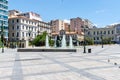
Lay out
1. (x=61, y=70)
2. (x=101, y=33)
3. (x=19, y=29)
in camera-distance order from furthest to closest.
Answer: (x=101, y=33) < (x=19, y=29) < (x=61, y=70)

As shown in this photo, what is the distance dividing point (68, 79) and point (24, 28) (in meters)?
77.2

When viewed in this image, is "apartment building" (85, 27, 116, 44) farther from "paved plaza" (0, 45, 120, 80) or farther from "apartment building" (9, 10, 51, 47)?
"paved plaza" (0, 45, 120, 80)

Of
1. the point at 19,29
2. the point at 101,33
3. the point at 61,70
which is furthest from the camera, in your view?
the point at 101,33

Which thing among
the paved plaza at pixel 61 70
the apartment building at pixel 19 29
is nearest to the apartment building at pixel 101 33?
the apartment building at pixel 19 29

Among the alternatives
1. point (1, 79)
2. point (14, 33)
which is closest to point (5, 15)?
point (14, 33)

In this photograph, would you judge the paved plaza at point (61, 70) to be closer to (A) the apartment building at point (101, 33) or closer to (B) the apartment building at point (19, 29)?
(B) the apartment building at point (19, 29)

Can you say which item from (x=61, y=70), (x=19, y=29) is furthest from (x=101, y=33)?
(x=61, y=70)

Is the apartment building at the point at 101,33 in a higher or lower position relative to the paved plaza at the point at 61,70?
higher

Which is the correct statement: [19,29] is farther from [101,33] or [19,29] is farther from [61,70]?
[61,70]

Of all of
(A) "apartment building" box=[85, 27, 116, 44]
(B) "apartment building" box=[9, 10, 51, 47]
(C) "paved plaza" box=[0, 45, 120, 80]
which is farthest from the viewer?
(A) "apartment building" box=[85, 27, 116, 44]

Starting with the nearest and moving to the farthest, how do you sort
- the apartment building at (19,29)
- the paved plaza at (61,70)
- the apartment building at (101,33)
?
the paved plaza at (61,70) < the apartment building at (19,29) < the apartment building at (101,33)

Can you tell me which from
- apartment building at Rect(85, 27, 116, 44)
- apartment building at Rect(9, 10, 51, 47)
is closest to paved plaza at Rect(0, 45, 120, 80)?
apartment building at Rect(9, 10, 51, 47)

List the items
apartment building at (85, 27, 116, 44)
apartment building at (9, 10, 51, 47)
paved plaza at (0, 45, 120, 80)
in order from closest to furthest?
paved plaza at (0, 45, 120, 80) < apartment building at (9, 10, 51, 47) < apartment building at (85, 27, 116, 44)

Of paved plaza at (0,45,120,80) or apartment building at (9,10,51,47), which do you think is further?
apartment building at (9,10,51,47)
